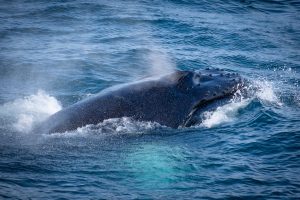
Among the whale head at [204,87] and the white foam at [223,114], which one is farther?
the white foam at [223,114]

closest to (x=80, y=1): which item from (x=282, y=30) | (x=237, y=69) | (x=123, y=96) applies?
(x=282, y=30)

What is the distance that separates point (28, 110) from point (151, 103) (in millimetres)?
4751

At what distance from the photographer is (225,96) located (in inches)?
453

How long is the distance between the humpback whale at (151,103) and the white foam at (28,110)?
1073 millimetres

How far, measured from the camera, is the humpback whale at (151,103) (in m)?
10.8

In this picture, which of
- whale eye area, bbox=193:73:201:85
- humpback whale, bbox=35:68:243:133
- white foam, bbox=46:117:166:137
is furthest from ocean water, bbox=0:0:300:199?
whale eye area, bbox=193:73:201:85

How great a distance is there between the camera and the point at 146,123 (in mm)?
10820

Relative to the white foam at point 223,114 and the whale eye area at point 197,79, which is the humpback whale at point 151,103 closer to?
the whale eye area at point 197,79

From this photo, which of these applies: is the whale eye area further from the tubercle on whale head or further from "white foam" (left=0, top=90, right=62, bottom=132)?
"white foam" (left=0, top=90, right=62, bottom=132)

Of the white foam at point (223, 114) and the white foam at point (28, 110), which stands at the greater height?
the white foam at point (223, 114)

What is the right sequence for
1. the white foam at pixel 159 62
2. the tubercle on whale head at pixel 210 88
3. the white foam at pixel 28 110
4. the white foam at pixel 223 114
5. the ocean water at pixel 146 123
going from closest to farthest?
the ocean water at pixel 146 123
the tubercle on whale head at pixel 210 88
the white foam at pixel 223 114
the white foam at pixel 28 110
the white foam at pixel 159 62

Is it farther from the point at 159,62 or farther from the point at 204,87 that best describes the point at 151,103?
the point at 159,62

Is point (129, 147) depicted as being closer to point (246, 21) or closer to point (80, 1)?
point (246, 21)

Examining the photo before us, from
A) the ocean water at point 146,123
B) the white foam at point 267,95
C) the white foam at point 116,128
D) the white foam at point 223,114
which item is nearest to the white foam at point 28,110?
the ocean water at point 146,123
